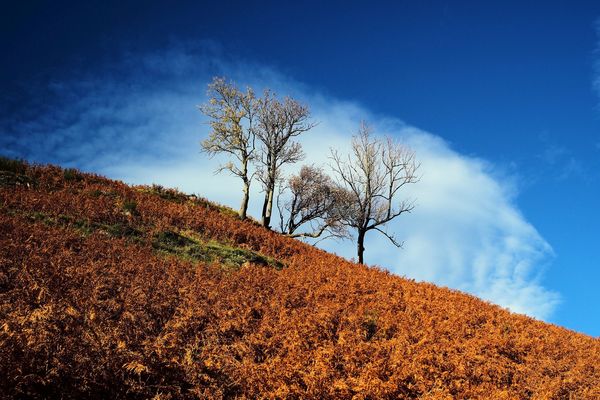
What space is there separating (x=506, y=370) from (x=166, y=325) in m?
5.66

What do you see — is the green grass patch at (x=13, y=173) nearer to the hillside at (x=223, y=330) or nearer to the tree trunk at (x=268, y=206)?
the hillside at (x=223, y=330)

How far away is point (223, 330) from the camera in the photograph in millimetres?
7031

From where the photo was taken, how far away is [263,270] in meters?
11.9

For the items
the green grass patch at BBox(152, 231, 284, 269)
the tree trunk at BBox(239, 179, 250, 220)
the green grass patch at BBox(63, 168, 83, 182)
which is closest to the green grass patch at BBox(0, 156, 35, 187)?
the green grass patch at BBox(63, 168, 83, 182)

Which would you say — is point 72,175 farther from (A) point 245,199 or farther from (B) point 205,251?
(A) point 245,199

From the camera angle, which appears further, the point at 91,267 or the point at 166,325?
the point at 91,267

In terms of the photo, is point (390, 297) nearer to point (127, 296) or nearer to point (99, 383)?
point (127, 296)

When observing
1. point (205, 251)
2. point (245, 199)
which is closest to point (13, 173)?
point (205, 251)

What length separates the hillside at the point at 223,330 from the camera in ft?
17.3

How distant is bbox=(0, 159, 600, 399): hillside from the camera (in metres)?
5.27

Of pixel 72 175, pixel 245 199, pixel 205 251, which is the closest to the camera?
pixel 205 251

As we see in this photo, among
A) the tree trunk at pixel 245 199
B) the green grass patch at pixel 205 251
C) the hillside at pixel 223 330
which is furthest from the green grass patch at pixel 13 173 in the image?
the tree trunk at pixel 245 199

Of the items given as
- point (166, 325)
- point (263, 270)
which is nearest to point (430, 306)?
point (263, 270)

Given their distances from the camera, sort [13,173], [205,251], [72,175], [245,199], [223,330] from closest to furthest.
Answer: [223,330], [205,251], [13,173], [72,175], [245,199]
